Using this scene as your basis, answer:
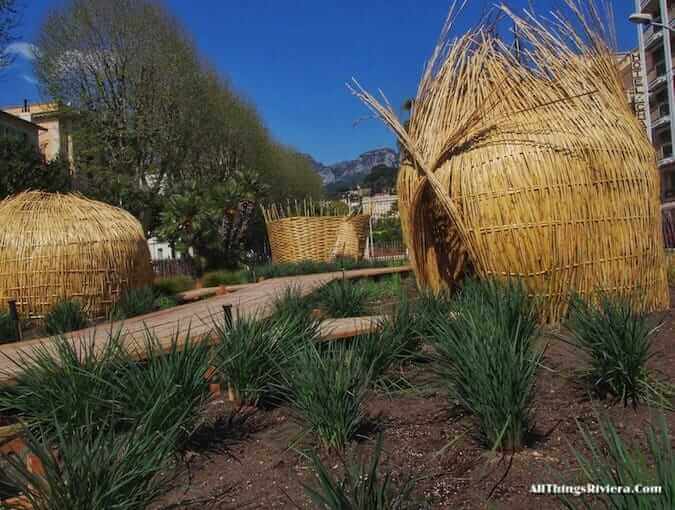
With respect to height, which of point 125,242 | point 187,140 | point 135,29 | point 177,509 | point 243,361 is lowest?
point 177,509

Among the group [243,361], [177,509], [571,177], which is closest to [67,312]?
[243,361]

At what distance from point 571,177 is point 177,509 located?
404cm

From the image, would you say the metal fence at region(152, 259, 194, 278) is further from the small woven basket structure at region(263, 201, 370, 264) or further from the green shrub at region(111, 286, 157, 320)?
the green shrub at region(111, 286, 157, 320)

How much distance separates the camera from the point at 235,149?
34219mm

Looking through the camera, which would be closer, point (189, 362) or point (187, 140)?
point (189, 362)

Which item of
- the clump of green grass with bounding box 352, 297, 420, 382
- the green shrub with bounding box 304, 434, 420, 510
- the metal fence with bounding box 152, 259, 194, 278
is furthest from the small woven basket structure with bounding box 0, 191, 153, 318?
the metal fence with bounding box 152, 259, 194, 278

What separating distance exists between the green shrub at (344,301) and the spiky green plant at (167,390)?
10.1 ft

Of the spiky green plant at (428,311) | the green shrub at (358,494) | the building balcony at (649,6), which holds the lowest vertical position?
the green shrub at (358,494)

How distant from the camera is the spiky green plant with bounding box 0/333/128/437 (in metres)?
2.94

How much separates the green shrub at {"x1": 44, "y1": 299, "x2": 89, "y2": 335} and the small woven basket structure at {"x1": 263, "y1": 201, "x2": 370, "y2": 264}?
927 centimetres

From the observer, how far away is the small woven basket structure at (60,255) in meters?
8.31

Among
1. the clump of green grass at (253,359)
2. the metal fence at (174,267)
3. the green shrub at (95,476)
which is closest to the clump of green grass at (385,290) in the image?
the clump of green grass at (253,359)

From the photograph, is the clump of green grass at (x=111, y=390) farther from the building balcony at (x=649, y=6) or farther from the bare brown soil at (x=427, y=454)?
the building balcony at (x=649, y=6)

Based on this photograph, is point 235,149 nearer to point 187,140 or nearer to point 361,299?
point 187,140
